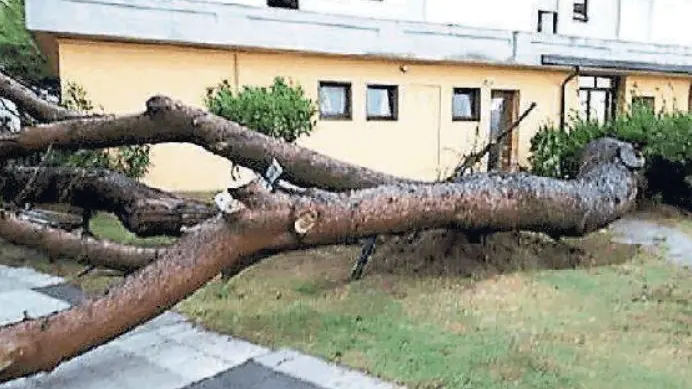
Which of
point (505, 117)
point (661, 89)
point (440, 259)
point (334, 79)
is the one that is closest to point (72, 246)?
point (440, 259)

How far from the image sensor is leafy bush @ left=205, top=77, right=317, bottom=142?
38.0ft

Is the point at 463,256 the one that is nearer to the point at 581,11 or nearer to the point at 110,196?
the point at 110,196

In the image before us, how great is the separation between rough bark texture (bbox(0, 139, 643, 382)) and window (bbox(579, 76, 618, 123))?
14074 millimetres

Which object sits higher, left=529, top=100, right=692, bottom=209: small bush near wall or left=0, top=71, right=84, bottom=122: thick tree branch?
left=0, top=71, right=84, bottom=122: thick tree branch

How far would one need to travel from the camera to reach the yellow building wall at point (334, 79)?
12.2m

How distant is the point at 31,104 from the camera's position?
7.23 meters

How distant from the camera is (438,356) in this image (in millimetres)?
4504

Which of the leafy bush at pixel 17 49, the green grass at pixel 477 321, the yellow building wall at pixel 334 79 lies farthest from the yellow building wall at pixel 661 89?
the leafy bush at pixel 17 49

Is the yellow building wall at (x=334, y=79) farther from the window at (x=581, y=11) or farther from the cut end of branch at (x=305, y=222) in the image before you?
the cut end of branch at (x=305, y=222)

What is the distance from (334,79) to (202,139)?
9.02m

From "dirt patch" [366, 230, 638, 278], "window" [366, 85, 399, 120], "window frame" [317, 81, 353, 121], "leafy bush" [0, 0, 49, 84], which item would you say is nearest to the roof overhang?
"window" [366, 85, 399, 120]

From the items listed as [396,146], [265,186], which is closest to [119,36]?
[396,146]

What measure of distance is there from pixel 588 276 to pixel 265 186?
3.51m

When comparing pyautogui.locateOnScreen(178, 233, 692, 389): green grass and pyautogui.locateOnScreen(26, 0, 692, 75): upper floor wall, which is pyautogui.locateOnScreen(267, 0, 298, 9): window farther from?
pyautogui.locateOnScreen(178, 233, 692, 389): green grass
